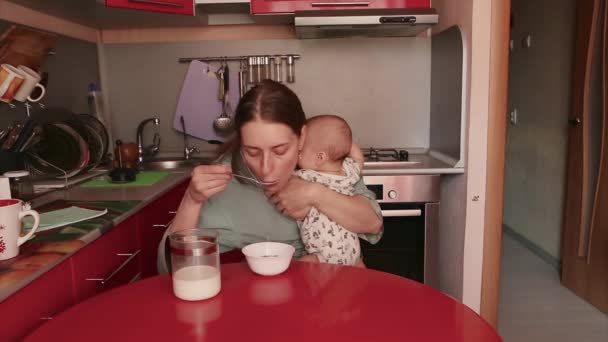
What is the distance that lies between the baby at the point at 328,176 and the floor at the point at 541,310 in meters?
1.36

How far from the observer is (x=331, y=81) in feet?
9.42

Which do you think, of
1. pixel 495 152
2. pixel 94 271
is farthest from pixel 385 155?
pixel 94 271

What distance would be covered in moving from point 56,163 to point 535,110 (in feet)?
10.3

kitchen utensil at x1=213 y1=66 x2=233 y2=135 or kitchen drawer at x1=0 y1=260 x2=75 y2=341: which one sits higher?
kitchen utensil at x1=213 y1=66 x2=233 y2=135

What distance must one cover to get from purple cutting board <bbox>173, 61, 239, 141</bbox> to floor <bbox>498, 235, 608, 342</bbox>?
183cm

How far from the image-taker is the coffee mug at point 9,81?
1.81 metres

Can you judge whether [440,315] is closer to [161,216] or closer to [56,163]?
[161,216]

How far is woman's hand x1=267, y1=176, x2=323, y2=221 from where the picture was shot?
4.18 ft

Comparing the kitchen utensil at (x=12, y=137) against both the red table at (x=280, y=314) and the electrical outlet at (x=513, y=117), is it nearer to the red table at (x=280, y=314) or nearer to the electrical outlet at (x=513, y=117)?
the red table at (x=280, y=314)

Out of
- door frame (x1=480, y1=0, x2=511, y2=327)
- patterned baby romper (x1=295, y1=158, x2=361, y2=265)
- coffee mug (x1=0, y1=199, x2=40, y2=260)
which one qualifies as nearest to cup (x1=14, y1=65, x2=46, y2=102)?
coffee mug (x1=0, y1=199, x2=40, y2=260)

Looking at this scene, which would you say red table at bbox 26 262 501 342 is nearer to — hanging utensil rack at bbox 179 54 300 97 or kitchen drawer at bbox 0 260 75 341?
kitchen drawer at bbox 0 260 75 341

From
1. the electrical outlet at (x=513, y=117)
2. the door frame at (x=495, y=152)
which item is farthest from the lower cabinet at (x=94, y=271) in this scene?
the electrical outlet at (x=513, y=117)

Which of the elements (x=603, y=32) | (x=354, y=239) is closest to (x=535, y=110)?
(x=603, y=32)

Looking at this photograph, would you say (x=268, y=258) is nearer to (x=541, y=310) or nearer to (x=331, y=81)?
(x=331, y=81)
